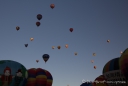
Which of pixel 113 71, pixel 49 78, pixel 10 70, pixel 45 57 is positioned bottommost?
pixel 49 78

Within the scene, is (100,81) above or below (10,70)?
below

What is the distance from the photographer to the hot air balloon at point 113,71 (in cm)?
2599

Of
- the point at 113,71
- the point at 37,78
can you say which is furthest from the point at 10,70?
the point at 113,71

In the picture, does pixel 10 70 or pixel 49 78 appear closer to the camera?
pixel 10 70

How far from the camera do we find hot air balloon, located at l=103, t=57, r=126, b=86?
26.0 m

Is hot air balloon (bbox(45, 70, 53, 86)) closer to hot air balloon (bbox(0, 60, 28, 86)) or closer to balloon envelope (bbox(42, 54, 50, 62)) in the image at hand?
balloon envelope (bbox(42, 54, 50, 62))

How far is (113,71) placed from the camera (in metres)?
27.3

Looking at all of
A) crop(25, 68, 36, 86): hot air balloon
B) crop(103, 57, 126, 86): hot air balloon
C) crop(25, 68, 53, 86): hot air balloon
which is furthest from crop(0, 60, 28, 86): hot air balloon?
crop(103, 57, 126, 86): hot air balloon

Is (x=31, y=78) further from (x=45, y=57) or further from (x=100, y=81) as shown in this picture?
(x=100, y=81)

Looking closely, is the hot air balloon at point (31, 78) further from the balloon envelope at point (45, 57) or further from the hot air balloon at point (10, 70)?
the hot air balloon at point (10, 70)

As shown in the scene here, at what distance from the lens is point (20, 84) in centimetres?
2853

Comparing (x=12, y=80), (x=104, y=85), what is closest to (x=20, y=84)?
(x=12, y=80)

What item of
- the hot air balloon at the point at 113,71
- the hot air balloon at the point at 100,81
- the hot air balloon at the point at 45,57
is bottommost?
the hot air balloon at the point at 100,81

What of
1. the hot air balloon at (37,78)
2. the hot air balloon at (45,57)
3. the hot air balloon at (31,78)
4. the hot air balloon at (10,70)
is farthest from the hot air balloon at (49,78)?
the hot air balloon at (10,70)
